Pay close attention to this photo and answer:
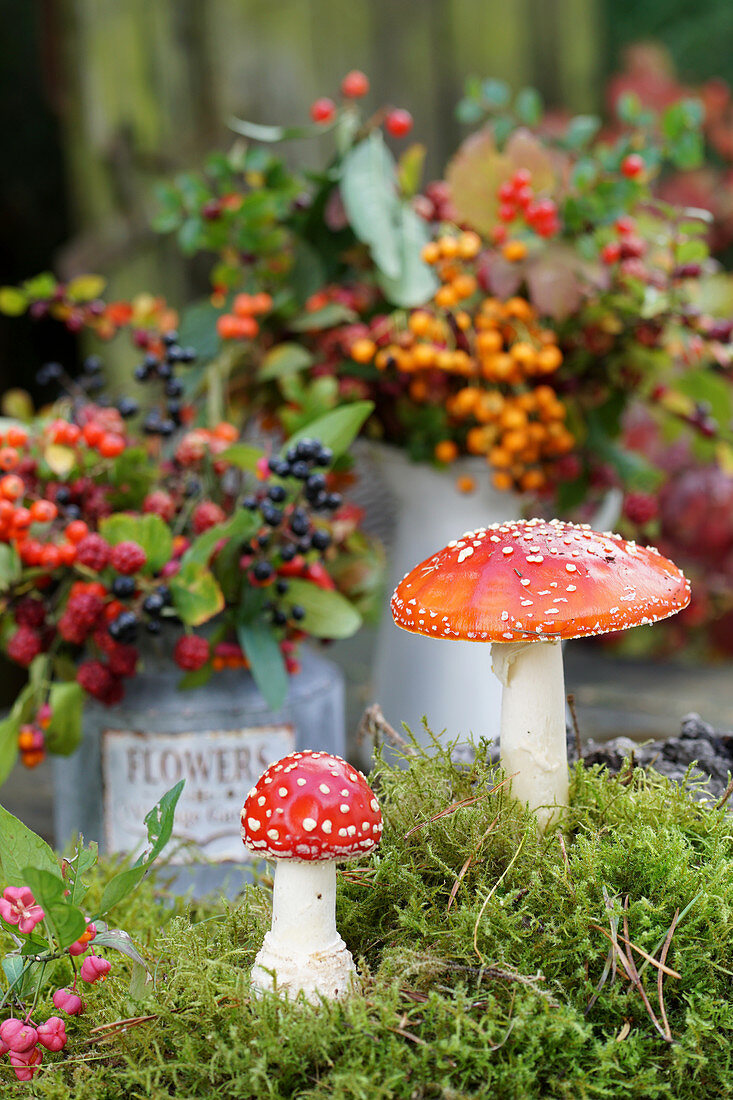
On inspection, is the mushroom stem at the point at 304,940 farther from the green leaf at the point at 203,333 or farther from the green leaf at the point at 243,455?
the green leaf at the point at 203,333

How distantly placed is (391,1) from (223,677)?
73.6 inches

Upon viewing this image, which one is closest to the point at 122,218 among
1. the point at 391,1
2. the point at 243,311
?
the point at 391,1

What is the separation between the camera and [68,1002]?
1.58ft

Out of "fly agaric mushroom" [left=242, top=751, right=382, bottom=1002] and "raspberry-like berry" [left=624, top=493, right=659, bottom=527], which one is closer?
"fly agaric mushroom" [left=242, top=751, right=382, bottom=1002]

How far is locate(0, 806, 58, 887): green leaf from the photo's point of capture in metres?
0.47

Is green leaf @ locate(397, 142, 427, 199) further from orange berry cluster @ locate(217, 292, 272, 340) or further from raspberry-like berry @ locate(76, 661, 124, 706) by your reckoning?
raspberry-like berry @ locate(76, 661, 124, 706)

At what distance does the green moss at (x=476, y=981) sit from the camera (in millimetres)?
431

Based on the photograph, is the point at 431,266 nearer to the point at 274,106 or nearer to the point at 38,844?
the point at 38,844

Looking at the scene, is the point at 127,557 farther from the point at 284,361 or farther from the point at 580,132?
the point at 580,132

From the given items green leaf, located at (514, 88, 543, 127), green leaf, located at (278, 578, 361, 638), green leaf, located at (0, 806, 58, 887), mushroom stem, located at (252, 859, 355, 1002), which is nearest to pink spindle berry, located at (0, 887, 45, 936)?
green leaf, located at (0, 806, 58, 887)

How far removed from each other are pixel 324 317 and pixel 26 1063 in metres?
0.64

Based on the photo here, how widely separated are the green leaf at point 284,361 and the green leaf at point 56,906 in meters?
0.57

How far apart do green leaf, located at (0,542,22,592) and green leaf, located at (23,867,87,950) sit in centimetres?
35

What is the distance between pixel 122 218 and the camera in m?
1.79
